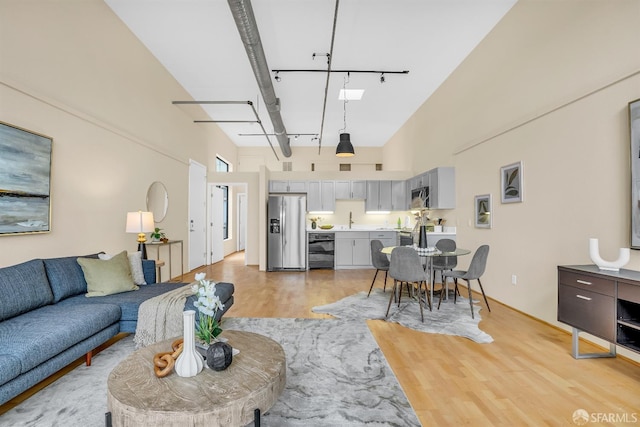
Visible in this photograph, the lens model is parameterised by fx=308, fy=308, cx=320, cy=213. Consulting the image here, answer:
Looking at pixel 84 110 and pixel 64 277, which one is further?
pixel 84 110

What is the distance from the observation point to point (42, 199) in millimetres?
2979

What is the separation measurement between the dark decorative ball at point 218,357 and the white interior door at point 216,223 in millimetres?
6567

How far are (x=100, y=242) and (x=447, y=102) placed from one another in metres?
5.91

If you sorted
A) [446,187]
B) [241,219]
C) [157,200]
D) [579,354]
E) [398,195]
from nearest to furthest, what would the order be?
[579,354] → [157,200] → [446,187] → [398,195] → [241,219]

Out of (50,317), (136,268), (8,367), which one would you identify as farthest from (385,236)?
(8,367)

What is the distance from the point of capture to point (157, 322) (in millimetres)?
2721

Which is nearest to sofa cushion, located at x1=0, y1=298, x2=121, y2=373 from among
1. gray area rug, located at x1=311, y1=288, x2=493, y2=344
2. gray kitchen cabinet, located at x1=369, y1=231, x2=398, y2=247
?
gray area rug, located at x1=311, y1=288, x2=493, y2=344

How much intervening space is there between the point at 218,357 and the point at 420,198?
18.4ft

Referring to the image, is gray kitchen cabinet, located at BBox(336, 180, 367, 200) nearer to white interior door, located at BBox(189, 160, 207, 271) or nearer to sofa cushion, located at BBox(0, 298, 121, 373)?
white interior door, located at BBox(189, 160, 207, 271)

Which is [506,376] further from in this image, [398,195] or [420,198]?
[398,195]

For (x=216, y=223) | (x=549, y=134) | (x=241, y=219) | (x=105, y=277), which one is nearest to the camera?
(x=105, y=277)

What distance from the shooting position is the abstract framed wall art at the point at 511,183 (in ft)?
12.6

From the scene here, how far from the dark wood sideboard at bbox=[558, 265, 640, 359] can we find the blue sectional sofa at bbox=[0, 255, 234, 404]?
10.7 ft

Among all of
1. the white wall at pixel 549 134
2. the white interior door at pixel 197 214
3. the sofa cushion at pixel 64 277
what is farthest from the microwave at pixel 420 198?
the sofa cushion at pixel 64 277
